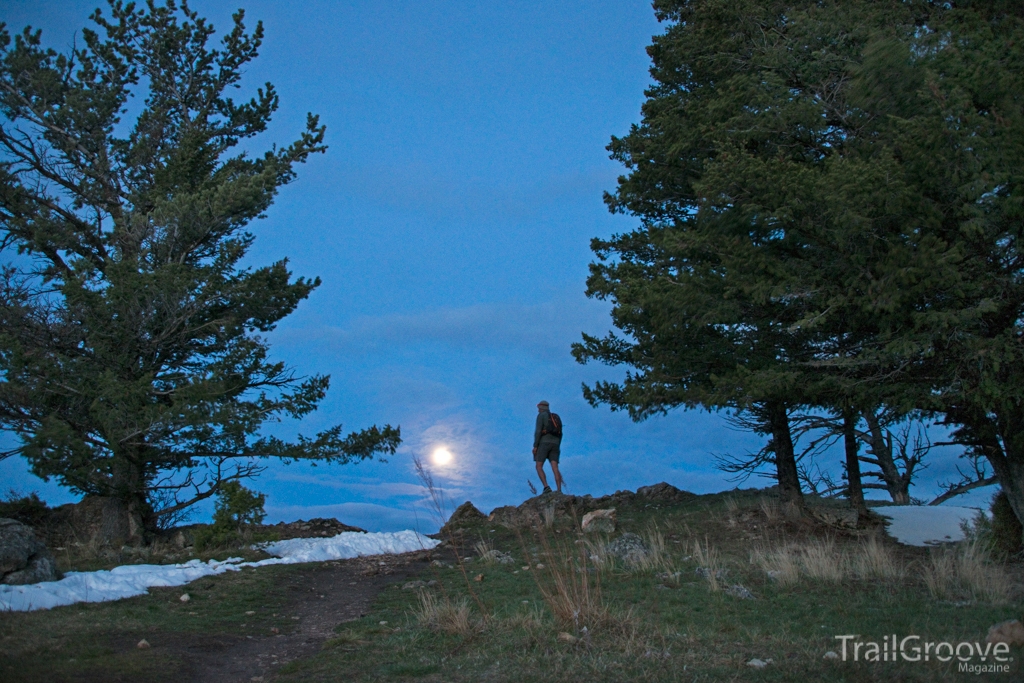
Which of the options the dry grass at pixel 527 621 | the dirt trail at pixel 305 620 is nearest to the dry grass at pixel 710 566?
the dry grass at pixel 527 621

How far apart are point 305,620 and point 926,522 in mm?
10897

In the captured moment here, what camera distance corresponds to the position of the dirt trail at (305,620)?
6387 mm

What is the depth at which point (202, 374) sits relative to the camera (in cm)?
1529

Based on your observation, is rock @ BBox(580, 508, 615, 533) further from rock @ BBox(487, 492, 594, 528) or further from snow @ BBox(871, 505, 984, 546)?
snow @ BBox(871, 505, 984, 546)

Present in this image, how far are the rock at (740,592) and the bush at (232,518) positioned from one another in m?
9.03

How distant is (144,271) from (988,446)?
50.3ft

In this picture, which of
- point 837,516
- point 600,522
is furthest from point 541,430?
point 837,516

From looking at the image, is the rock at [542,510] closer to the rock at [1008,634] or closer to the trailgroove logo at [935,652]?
the trailgroove logo at [935,652]

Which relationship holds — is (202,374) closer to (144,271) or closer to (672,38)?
(144,271)

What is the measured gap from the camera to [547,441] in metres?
16.1

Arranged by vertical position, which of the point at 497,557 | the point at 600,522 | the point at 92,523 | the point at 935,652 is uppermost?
the point at 92,523

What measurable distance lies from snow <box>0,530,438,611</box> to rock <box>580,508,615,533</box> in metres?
3.25

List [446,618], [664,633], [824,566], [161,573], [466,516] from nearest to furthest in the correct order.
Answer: [664,633] < [446,618] < [824,566] < [161,573] < [466,516]

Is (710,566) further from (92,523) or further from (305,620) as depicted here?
(92,523)
